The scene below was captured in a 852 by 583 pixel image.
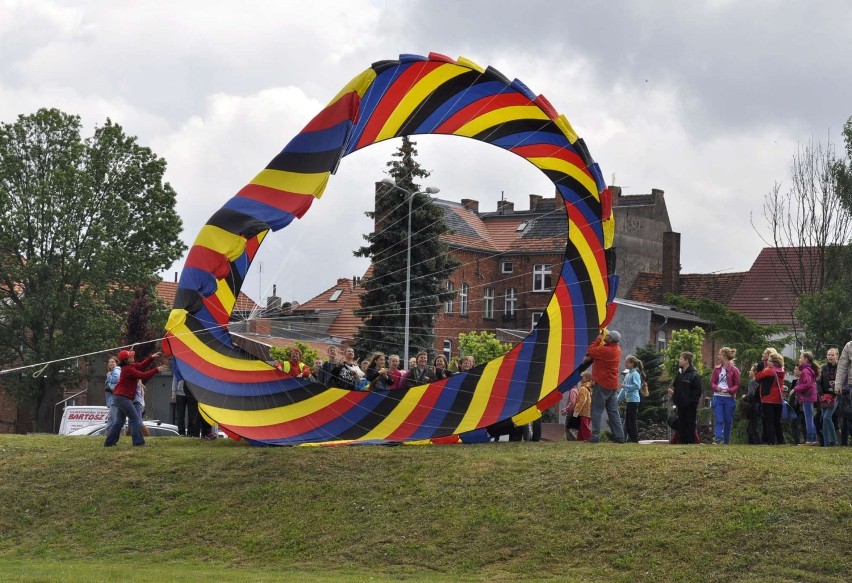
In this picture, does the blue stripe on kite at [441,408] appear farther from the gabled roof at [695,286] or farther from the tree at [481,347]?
the gabled roof at [695,286]

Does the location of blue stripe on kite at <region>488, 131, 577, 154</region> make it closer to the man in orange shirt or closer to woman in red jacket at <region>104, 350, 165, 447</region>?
the man in orange shirt

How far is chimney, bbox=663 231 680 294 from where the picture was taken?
67750 mm

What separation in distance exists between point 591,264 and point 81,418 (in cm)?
1584

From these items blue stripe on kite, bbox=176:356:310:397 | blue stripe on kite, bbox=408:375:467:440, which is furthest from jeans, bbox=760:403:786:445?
blue stripe on kite, bbox=176:356:310:397

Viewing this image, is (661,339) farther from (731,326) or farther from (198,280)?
(198,280)

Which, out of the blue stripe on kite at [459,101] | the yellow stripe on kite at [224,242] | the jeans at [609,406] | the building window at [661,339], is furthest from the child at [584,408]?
the building window at [661,339]

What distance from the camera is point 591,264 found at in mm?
19281

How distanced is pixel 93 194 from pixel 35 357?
714 centimetres

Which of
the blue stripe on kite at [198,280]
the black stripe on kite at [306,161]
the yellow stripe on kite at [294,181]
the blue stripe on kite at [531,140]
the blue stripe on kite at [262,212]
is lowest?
the blue stripe on kite at [198,280]

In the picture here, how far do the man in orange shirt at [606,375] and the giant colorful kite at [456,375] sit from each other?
1.28ft

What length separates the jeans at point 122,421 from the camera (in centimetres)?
1900

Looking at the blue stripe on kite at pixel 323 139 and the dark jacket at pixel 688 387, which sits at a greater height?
the blue stripe on kite at pixel 323 139

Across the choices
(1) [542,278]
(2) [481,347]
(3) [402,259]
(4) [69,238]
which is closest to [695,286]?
(1) [542,278]

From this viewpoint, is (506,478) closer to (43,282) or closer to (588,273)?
(588,273)
